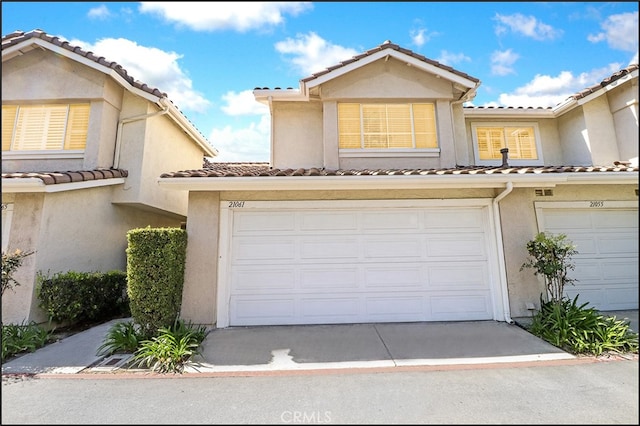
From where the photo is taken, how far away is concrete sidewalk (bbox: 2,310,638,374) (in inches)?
214

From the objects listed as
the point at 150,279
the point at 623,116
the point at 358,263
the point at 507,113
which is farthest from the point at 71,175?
the point at 623,116

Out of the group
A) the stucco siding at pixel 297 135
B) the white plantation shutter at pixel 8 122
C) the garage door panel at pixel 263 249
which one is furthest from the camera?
the stucco siding at pixel 297 135

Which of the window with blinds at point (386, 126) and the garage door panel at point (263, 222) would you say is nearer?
the garage door panel at point (263, 222)

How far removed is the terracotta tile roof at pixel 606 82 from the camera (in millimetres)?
9273

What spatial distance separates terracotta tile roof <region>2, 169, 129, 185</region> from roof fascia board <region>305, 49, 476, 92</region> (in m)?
6.24

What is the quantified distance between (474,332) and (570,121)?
328 inches

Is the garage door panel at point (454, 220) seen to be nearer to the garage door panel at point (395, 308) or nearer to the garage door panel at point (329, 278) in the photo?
the garage door panel at point (395, 308)

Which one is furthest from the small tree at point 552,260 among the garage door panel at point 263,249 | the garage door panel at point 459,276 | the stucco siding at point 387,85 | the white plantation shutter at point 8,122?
the white plantation shutter at point 8,122

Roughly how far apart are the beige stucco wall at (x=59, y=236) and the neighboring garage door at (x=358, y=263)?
437cm

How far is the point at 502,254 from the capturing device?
7.59 meters

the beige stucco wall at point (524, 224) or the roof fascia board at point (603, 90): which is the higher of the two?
the roof fascia board at point (603, 90)

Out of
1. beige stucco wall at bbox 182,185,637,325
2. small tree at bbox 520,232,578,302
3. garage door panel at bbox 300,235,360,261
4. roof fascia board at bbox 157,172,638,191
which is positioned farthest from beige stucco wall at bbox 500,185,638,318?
garage door panel at bbox 300,235,360,261

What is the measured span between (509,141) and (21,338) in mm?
14114

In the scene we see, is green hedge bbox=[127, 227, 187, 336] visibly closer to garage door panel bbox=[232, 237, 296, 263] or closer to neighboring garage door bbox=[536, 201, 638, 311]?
garage door panel bbox=[232, 237, 296, 263]
